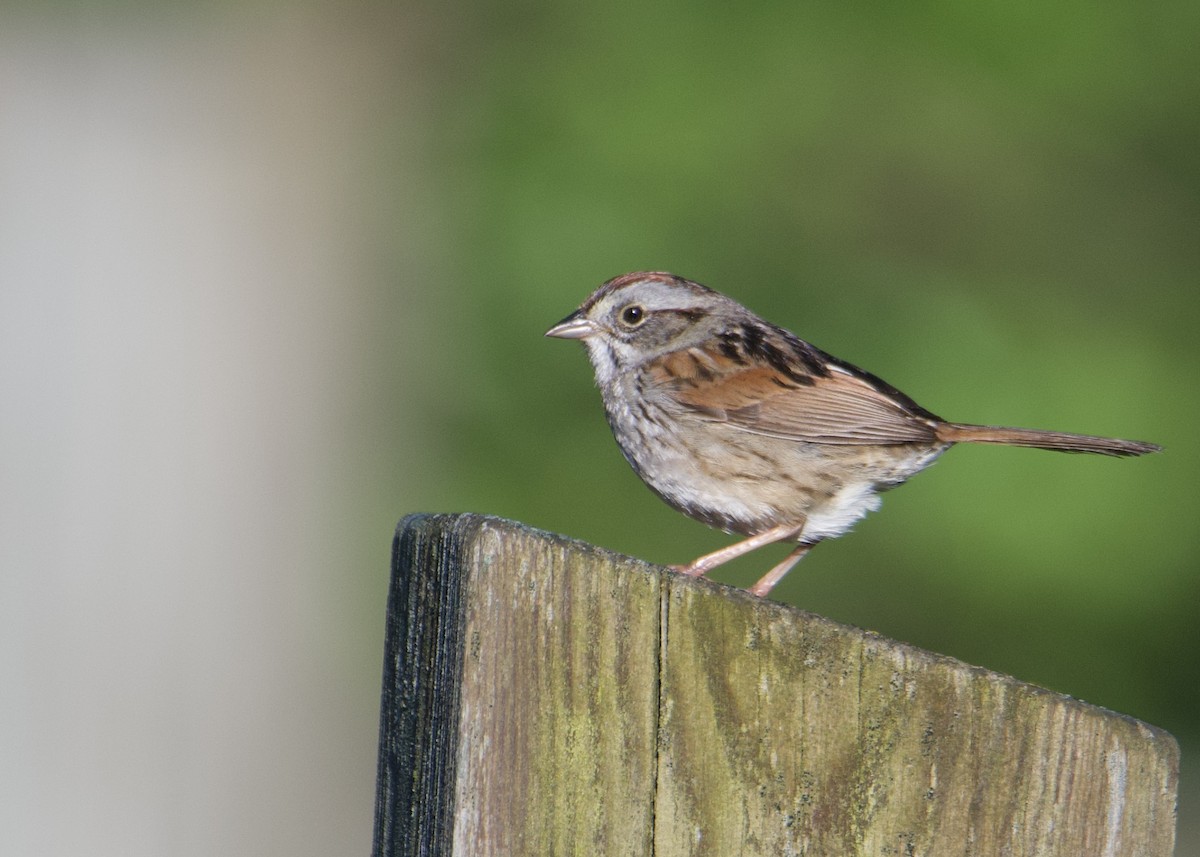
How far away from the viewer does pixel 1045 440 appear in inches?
149

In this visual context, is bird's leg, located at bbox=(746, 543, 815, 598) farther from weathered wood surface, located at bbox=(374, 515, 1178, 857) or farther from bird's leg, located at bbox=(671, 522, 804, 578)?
weathered wood surface, located at bbox=(374, 515, 1178, 857)

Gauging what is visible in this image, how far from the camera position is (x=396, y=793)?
6.10 feet

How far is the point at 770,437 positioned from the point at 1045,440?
723 millimetres

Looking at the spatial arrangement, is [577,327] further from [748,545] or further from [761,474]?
[748,545]

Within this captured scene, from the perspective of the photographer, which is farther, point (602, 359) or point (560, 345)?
point (560, 345)

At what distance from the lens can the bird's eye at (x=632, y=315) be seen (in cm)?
447

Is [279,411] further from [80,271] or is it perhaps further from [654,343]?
[654,343]

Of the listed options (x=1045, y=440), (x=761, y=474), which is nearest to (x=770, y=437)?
(x=761, y=474)

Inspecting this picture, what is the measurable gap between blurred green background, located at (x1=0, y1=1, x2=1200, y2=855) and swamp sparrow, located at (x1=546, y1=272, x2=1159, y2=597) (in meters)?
1.97

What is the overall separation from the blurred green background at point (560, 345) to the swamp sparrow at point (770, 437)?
1970 mm

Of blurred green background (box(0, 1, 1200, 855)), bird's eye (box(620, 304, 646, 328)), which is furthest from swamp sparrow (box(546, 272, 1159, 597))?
blurred green background (box(0, 1, 1200, 855))

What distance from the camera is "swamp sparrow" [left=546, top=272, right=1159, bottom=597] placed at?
162 inches

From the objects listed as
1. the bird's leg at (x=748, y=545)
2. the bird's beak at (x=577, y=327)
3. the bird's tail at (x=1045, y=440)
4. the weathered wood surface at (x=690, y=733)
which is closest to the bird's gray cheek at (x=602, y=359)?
the bird's beak at (x=577, y=327)

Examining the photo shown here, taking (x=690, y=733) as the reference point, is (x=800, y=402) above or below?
above
